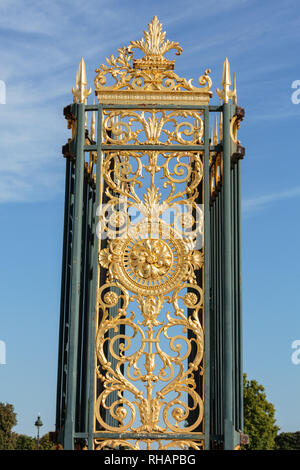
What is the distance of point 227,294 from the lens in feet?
32.3

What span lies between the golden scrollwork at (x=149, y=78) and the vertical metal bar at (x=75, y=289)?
55cm

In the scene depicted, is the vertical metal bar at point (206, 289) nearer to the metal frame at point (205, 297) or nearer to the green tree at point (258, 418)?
the metal frame at point (205, 297)

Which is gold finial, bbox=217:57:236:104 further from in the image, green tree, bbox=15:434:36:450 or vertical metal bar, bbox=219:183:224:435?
green tree, bbox=15:434:36:450

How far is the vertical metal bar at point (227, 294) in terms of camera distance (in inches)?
372

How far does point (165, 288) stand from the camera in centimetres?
1025

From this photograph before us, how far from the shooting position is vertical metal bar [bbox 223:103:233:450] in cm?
946

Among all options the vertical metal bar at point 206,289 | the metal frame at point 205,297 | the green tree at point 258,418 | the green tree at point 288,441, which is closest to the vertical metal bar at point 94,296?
the metal frame at point 205,297

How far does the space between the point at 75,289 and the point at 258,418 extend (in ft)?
67.2

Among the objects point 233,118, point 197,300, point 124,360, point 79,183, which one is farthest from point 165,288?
point 233,118

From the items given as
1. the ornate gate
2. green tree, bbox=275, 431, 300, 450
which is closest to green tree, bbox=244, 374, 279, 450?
green tree, bbox=275, 431, 300, 450

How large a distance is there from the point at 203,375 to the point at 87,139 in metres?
3.70

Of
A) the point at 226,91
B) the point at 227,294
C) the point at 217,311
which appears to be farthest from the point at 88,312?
the point at 226,91

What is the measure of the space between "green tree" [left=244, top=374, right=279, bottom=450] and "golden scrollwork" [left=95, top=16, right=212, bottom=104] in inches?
798
